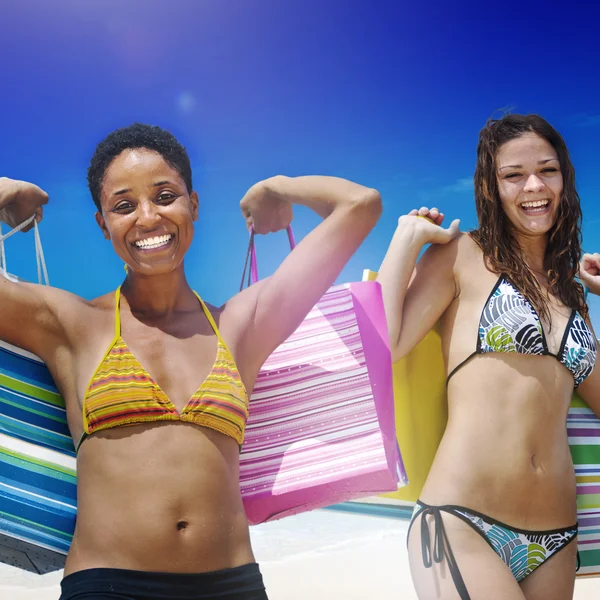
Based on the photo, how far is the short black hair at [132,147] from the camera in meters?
2.25

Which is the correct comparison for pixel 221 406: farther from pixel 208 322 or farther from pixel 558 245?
pixel 558 245

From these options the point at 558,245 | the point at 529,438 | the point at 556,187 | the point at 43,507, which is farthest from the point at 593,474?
the point at 43,507

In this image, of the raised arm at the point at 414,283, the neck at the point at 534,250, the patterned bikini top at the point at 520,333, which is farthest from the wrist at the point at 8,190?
the neck at the point at 534,250

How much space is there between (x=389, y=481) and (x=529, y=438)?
22.9 inches

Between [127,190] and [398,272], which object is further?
[398,272]

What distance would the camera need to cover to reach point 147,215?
7.09 feet

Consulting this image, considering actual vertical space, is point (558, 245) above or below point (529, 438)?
above

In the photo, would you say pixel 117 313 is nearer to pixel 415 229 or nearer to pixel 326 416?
pixel 326 416

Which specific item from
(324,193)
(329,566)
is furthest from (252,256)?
(329,566)

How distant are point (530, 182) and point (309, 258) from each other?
3.12 feet

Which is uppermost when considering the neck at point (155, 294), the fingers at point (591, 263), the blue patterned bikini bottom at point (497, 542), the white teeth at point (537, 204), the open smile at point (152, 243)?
the white teeth at point (537, 204)

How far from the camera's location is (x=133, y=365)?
2051 millimetres

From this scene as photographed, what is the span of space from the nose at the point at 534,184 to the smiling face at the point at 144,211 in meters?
1.35

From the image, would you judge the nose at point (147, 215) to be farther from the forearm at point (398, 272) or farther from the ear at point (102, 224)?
the forearm at point (398, 272)
